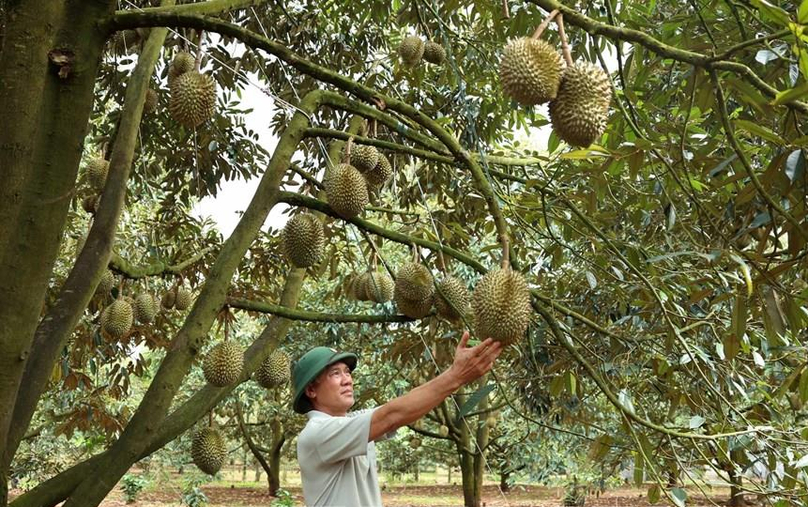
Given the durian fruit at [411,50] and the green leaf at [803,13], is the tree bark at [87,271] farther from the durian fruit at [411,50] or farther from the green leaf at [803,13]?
the green leaf at [803,13]

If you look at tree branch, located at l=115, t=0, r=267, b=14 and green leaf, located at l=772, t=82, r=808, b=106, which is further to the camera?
tree branch, located at l=115, t=0, r=267, b=14

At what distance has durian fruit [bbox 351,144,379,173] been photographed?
2473 mm

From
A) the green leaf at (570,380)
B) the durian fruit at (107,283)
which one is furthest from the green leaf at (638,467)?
the durian fruit at (107,283)

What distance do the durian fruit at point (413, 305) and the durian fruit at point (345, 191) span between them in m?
0.27

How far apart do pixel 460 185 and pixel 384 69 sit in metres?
0.80

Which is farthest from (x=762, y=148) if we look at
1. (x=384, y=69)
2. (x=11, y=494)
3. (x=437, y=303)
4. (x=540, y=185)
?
(x=11, y=494)

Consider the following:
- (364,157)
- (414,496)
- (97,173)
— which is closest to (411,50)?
(364,157)

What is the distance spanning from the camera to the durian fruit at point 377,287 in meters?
2.70

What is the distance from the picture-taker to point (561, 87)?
1.42 meters

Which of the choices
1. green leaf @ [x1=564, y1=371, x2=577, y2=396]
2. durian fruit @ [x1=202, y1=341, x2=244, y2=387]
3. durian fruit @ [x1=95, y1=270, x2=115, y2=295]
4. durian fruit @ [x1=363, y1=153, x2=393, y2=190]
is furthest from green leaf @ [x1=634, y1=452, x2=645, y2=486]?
durian fruit @ [x1=95, y1=270, x2=115, y2=295]

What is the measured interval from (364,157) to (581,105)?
116 cm

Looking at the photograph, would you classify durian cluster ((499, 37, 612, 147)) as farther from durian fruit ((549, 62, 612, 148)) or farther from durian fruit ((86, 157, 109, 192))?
durian fruit ((86, 157, 109, 192))

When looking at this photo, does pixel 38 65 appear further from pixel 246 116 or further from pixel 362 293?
pixel 246 116

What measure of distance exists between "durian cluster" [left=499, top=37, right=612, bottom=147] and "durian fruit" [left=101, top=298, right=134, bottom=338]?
7.45ft
